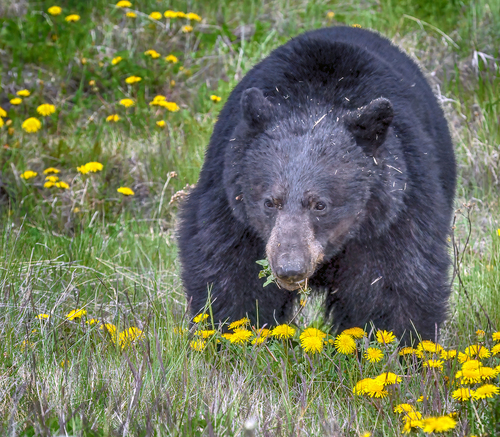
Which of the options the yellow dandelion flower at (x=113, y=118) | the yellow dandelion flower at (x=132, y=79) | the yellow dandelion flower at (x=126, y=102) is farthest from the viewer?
the yellow dandelion flower at (x=132, y=79)

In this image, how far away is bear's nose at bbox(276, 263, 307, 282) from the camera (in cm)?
292

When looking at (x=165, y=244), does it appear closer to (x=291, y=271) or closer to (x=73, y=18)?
(x=291, y=271)

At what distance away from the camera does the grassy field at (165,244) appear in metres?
2.73

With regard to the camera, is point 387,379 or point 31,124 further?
point 31,124

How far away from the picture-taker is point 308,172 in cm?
320

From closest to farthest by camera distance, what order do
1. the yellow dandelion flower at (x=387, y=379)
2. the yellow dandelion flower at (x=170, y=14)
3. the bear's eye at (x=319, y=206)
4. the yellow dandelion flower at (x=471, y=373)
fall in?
the yellow dandelion flower at (x=471, y=373) → the yellow dandelion flower at (x=387, y=379) → the bear's eye at (x=319, y=206) → the yellow dandelion flower at (x=170, y=14)

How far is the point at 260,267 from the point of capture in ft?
11.7

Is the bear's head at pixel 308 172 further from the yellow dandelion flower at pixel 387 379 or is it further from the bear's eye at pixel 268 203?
the yellow dandelion flower at pixel 387 379

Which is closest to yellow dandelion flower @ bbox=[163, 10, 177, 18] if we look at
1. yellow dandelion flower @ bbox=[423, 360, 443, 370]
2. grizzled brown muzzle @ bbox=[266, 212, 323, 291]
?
grizzled brown muzzle @ bbox=[266, 212, 323, 291]

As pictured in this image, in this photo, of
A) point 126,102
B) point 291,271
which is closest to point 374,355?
point 291,271

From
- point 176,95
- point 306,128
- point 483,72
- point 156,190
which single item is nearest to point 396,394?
point 306,128

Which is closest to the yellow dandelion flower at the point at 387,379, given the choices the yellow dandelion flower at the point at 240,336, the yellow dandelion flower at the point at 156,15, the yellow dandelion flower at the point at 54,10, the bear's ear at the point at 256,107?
the yellow dandelion flower at the point at 240,336

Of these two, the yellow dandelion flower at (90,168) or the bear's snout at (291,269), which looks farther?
the yellow dandelion flower at (90,168)

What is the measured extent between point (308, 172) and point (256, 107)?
0.41m
